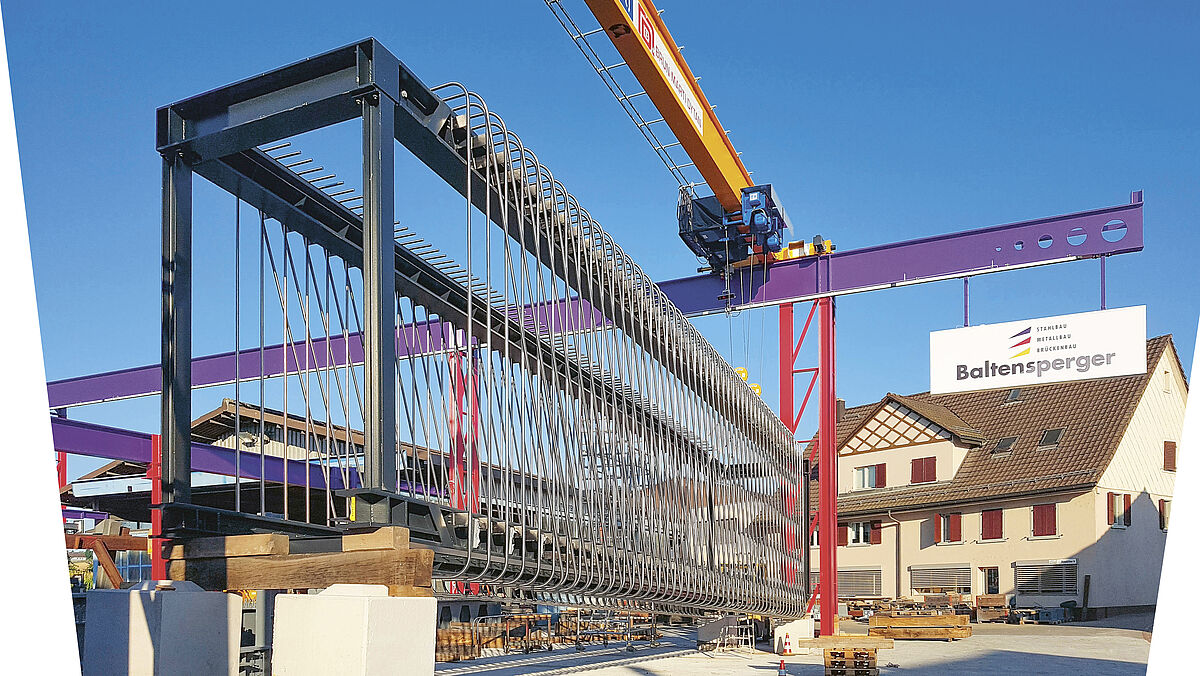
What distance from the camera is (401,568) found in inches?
202

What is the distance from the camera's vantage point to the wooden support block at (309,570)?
5.16 meters

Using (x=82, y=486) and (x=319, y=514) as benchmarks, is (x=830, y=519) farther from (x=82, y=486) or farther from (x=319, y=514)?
(x=82, y=486)

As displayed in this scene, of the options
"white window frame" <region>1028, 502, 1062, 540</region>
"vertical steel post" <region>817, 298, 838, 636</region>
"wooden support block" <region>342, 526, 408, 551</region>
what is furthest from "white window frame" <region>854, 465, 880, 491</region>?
"wooden support block" <region>342, 526, 408, 551</region>

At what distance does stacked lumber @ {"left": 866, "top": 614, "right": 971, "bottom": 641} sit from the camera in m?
22.7

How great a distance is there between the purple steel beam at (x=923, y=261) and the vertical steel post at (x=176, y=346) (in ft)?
45.6

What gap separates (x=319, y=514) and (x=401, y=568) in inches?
372

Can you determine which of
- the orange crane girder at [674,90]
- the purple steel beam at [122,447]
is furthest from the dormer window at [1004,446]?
the purple steel beam at [122,447]

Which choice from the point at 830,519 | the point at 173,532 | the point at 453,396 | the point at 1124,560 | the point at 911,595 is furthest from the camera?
the point at 911,595

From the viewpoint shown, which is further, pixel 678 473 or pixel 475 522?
pixel 678 473

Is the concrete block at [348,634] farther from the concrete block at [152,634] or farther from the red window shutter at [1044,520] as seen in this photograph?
the red window shutter at [1044,520]

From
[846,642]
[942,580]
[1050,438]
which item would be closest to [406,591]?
[846,642]

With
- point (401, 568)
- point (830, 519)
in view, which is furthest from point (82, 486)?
point (401, 568)

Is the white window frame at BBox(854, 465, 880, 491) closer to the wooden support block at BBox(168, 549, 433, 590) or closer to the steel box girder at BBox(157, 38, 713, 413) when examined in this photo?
the steel box girder at BBox(157, 38, 713, 413)

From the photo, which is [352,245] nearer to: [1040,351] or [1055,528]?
[1040,351]
